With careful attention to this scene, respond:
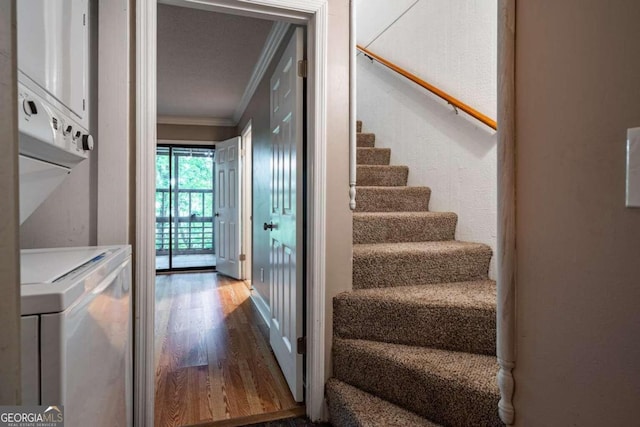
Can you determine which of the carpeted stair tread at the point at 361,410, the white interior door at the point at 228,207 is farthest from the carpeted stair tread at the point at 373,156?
the white interior door at the point at 228,207

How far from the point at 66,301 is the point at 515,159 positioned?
3.04 feet

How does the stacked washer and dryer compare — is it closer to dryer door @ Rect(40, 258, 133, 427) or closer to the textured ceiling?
dryer door @ Rect(40, 258, 133, 427)

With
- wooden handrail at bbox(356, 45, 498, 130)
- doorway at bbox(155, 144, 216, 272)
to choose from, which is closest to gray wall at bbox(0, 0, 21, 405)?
wooden handrail at bbox(356, 45, 498, 130)

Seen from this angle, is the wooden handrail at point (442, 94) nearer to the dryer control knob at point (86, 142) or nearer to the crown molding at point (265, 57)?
the crown molding at point (265, 57)

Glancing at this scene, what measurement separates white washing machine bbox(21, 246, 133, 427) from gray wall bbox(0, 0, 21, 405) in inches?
8.7

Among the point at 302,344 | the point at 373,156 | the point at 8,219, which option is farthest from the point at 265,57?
the point at 8,219

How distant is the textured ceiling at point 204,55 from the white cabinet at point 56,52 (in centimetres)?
152

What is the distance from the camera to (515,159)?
775 mm

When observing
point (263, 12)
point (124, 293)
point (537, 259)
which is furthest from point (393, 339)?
point (263, 12)

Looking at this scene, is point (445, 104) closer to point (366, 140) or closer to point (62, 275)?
point (366, 140)

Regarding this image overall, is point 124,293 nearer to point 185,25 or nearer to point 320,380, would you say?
point 320,380

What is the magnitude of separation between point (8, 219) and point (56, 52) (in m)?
0.83

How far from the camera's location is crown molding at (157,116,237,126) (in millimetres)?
5312

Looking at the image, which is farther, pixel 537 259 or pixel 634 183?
pixel 537 259
